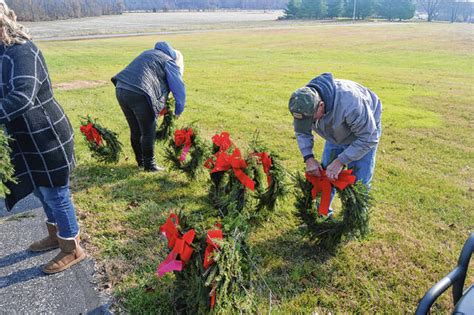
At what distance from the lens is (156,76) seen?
466 centimetres

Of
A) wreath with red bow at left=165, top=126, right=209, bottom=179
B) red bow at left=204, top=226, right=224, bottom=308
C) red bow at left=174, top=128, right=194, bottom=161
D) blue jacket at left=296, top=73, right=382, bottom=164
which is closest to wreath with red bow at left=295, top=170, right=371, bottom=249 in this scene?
blue jacket at left=296, top=73, right=382, bottom=164

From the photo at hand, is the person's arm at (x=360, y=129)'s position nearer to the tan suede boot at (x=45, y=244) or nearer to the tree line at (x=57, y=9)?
Answer: the tan suede boot at (x=45, y=244)

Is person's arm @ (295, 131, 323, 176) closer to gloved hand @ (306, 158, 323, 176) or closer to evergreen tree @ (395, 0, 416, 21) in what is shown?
gloved hand @ (306, 158, 323, 176)

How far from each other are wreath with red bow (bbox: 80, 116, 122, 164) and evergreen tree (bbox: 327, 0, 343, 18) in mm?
74243

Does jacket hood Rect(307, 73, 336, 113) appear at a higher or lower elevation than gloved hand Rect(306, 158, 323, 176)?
higher

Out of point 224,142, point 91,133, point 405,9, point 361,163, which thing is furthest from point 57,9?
point 361,163

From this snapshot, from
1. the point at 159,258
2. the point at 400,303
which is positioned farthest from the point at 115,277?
the point at 400,303

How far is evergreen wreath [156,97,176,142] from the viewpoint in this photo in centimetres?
538

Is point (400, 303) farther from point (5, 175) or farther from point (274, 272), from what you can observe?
point (5, 175)

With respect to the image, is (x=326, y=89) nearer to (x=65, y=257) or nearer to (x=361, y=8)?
(x=65, y=257)

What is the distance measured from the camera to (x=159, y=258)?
342 cm

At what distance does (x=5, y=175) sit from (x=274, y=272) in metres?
2.20

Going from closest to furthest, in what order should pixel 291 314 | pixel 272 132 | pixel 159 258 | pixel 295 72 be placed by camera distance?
pixel 291 314 < pixel 159 258 < pixel 272 132 < pixel 295 72

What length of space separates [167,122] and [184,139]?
2.91 feet
